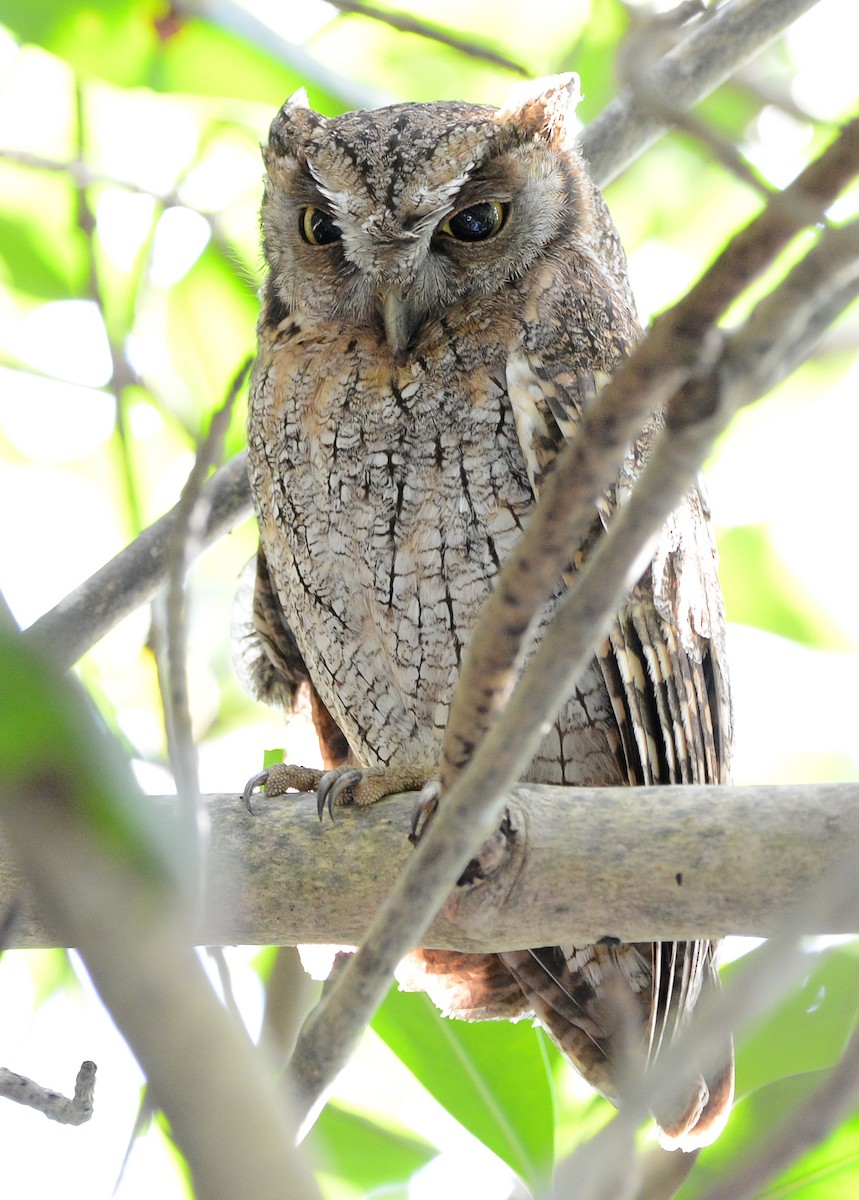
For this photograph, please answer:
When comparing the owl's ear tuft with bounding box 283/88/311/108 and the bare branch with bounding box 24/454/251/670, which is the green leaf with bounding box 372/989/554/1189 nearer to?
the bare branch with bounding box 24/454/251/670

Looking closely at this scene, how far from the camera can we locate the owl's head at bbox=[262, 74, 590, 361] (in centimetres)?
232

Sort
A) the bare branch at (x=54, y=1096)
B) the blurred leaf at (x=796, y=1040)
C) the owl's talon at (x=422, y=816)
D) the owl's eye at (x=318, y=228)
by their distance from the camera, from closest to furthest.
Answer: the bare branch at (x=54, y=1096)
the owl's talon at (x=422, y=816)
the blurred leaf at (x=796, y=1040)
the owl's eye at (x=318, y=228)

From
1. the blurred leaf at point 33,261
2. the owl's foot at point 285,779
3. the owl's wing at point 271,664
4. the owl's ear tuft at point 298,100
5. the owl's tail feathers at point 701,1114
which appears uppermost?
the blurred leaf at point 33,261

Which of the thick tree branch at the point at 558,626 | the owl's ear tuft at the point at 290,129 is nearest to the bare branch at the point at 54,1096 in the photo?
the thick tree branch at the point at 558,626

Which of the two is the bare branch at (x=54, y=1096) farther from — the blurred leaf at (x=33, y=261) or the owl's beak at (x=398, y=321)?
the blurred leaf at (x=33, y=261)

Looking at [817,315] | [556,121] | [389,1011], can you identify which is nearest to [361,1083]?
[389,1011]

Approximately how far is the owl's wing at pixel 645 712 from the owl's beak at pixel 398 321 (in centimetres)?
21

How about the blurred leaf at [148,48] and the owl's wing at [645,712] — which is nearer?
the owl's wing at [645,712]

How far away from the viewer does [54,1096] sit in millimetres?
1495

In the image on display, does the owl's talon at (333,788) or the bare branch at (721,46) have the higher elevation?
the bare branch at (721,46)

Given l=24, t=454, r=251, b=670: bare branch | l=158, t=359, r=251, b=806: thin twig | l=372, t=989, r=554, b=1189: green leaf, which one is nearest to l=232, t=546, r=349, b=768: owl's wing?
l=24, t=454, r=251, b=670: bare branch

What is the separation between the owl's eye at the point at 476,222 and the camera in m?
2.39

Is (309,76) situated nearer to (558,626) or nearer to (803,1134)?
(558,626)

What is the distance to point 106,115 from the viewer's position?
11.6 feet
